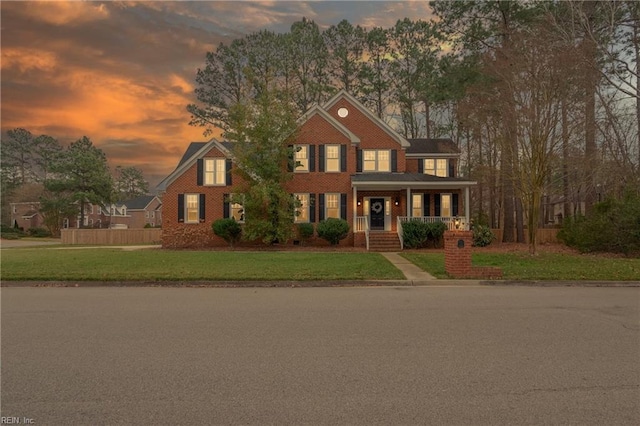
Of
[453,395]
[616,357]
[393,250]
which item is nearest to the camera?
[453,395]

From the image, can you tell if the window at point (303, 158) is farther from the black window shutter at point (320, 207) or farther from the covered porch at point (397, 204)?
the covered porch at point (397, 204)

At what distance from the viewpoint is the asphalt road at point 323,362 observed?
365 cm

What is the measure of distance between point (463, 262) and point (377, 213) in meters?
14.2

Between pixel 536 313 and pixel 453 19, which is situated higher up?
pixel 453 19

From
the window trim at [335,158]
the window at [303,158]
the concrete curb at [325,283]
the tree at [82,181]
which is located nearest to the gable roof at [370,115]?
the window trim at [335,158]

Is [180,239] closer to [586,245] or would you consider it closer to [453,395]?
[586,245]

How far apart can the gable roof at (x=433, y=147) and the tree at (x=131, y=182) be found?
72554mm

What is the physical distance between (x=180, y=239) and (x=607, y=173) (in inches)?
944

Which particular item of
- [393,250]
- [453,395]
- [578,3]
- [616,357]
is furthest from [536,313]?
[578,3]

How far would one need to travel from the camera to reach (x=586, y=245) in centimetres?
1931

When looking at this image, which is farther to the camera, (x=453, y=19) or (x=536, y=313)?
(x=453, y=19)

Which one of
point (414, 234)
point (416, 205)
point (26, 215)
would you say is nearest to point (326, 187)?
point (416, 205)

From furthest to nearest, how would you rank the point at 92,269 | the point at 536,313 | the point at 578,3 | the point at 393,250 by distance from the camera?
the point at 393,250 → the point at 578,3 → the point at 92,269 → the point at 536,313

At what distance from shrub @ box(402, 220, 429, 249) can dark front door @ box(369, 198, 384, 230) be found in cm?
323
